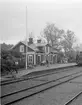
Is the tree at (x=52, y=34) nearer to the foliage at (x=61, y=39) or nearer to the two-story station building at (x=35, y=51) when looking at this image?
the foliage at (x=61, y=39)

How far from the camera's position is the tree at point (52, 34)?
63.9 m

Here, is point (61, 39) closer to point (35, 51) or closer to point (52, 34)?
point (52, 34)

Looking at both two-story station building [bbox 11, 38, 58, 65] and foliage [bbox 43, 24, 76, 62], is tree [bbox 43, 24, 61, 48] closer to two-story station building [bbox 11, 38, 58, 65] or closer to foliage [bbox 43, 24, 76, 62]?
foliage [bbox 43, 24, 76, 62]

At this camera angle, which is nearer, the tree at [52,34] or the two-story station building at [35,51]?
the two-story station building at [35,51]

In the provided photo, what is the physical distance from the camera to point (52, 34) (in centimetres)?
6419

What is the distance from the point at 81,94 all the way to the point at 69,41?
2434 inches

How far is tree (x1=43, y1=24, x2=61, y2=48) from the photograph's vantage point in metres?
Answer: 63.9

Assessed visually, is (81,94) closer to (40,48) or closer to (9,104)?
(9,104)

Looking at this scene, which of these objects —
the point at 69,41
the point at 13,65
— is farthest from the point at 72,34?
the point at 13,65

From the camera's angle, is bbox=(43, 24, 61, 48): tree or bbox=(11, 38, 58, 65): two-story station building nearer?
bbox=(11, 38, 58, 65): two-story station building

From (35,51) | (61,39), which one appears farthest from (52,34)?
(35,51)

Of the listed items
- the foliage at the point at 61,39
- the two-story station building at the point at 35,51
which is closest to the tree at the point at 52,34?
the foliage at the point at 61,39

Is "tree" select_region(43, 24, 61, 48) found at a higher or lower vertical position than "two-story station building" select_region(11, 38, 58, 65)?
higher

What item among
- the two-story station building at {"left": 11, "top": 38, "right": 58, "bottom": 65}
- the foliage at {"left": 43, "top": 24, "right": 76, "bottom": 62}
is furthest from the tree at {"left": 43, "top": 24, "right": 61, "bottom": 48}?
the two-story station building at {"left": 11, "top": 38, "right": 58, "bottom": 65}
